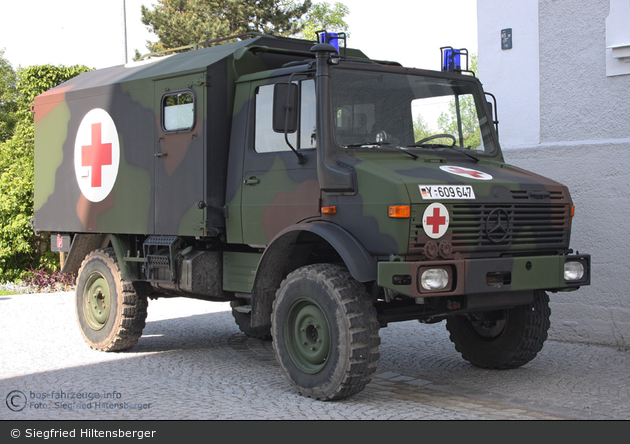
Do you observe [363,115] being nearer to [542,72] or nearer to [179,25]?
[542,72]

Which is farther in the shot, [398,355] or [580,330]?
[580,330]

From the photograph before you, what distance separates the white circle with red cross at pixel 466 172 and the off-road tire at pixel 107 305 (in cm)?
393

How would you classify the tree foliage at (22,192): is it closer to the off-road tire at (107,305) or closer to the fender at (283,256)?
the off-road tire at (107,305)

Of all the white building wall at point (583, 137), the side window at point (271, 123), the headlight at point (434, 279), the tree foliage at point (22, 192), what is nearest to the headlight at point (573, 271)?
the headlight at point (434, 279)

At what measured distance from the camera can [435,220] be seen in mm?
5629

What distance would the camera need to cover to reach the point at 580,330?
8.61 meters

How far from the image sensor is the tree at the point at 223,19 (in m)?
35.8

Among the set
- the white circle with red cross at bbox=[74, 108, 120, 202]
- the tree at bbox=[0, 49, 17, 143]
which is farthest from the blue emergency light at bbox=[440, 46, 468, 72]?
the tree at bbox=[0, 49, 17, 143]

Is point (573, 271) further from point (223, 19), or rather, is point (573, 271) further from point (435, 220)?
point (223, 19)

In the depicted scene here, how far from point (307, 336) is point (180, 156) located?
2.32 metres

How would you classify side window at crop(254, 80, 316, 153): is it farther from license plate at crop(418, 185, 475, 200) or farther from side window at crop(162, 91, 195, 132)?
license plate at crop(418, 185, 475, 200)

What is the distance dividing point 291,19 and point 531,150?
29782mm

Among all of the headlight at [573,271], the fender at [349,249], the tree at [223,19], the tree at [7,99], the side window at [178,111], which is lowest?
the headlight at [573,271]
